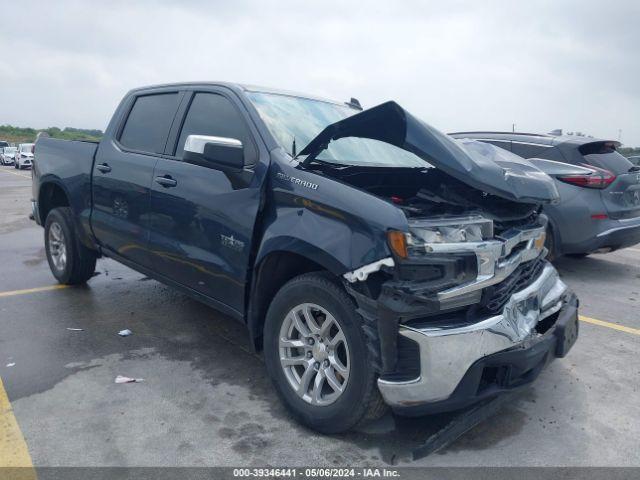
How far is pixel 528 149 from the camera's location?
6.79 meters

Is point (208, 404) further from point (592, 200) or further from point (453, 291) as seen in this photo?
point (592, 200)

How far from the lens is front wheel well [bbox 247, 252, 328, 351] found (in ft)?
10.5

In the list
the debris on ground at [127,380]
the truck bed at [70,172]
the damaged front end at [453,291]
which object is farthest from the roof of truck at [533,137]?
the debris on ground at [127,380]

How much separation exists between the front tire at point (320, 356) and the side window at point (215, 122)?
3.27 ft

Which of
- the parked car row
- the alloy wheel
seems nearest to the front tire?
the alloy wheel

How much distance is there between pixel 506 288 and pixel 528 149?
445 centimetres

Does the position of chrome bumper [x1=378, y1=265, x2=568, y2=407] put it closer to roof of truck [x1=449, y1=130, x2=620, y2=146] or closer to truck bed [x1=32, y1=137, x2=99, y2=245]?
truck bed [x1=32, y1=137, x2=99, y2=245]

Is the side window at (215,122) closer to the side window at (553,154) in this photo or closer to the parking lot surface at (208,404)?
the parking lot surface at (208,404)

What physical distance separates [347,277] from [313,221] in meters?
0.43

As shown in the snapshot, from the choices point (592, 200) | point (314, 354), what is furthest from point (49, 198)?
point (592, 200)

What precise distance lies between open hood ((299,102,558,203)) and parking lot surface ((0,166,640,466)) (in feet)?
4.43

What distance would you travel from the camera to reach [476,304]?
2738 millimetres

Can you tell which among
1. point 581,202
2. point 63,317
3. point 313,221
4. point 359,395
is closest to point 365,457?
point 359,395

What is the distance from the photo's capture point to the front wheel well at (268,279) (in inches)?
126
